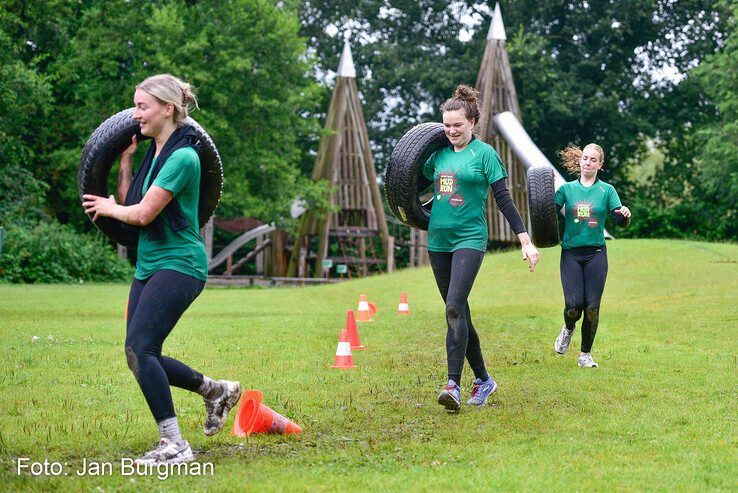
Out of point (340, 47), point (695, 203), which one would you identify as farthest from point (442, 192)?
point (340, 47)

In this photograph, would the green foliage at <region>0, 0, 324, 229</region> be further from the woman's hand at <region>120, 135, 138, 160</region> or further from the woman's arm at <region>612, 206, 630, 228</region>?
the woman's hand at <region>120, 135, 138, 160</region>

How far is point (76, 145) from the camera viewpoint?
37.1m

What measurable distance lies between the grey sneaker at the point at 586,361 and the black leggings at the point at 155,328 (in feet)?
18.0

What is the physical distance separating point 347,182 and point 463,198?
3097 centimetres

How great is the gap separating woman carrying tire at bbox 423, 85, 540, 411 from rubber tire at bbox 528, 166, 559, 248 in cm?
185

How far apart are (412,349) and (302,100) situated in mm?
26322

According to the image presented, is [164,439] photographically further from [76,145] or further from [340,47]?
[340,47]

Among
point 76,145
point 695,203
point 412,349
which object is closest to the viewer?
point 412,349

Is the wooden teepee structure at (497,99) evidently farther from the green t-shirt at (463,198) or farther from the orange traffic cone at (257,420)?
the orange traffic cone at (257,420)

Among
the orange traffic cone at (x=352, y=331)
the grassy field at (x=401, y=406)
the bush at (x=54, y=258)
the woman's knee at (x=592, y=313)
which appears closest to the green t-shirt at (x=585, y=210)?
the woman's knee at (x=592, y=313)

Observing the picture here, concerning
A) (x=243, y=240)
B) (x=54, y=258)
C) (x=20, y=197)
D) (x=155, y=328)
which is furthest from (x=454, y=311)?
(x=243, y=240)

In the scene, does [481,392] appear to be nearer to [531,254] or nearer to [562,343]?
[531,254]

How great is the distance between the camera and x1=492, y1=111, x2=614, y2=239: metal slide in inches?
1411

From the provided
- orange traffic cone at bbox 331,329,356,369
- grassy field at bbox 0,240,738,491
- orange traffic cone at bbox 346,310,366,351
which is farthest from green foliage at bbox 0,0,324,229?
orange traffic cone at bbox 331,329,356,369
